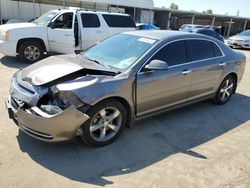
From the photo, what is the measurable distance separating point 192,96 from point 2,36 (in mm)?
6837

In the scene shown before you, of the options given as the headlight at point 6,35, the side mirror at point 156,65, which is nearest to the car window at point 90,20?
the headlight at point 6,35

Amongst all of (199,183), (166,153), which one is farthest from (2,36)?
(199,183)

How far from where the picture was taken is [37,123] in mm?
3205

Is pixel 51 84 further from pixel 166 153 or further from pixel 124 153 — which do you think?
pixel 166 153

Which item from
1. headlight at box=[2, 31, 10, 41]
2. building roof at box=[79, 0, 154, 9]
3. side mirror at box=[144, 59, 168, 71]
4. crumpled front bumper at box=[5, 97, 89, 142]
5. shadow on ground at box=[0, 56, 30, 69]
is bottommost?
shadow on ground at box=[0, 56, 30, 69]

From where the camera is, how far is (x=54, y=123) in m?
3.16

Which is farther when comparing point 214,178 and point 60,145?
point 60,145

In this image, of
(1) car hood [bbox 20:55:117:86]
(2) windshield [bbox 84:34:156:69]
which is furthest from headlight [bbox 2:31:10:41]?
(1) car hood [bbox 20:55:117:86]

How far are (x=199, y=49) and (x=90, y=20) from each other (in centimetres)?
572

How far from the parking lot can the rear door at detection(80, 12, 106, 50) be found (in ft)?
17.7

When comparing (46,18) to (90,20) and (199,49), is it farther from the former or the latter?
(199,49)

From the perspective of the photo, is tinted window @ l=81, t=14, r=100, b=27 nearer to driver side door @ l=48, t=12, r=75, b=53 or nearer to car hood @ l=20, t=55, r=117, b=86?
driver side door @ l=48, t=12, r=75, b=53

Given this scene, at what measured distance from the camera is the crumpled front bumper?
10.4 ft

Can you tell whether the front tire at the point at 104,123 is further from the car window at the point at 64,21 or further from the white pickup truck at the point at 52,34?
the car window at the point at 64,21
